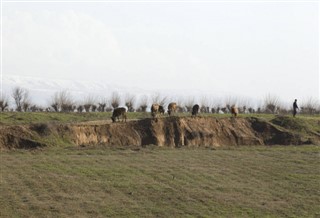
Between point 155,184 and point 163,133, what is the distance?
61.0ft

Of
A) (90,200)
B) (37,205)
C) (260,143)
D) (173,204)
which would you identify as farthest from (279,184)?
(260,143)

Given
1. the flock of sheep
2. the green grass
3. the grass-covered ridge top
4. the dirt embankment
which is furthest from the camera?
the green grass

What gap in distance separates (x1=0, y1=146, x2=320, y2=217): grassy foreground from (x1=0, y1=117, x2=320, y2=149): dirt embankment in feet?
10.4

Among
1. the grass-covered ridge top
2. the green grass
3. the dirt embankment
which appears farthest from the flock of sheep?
the green grass

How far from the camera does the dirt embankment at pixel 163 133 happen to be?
35312 millimetres

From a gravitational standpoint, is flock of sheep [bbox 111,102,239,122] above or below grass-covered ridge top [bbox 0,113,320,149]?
above

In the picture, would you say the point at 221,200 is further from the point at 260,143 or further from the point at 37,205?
the point at 260,143

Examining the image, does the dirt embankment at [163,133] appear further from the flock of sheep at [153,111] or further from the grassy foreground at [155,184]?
the grassy foreground at [155,184]

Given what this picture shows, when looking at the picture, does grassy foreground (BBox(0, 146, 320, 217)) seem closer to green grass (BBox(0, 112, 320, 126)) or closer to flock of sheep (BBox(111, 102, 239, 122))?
flock of sheep (BBox(111, 102, 239, 122))

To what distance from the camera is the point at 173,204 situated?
19656mm

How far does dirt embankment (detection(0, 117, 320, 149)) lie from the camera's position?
3531 centimetres

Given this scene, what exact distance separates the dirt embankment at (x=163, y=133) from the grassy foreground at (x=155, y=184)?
3172 millimetres

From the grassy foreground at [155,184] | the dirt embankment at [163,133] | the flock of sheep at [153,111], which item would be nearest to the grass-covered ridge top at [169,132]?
the dirt embankment at [163,133]

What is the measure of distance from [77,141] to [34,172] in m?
12.2
